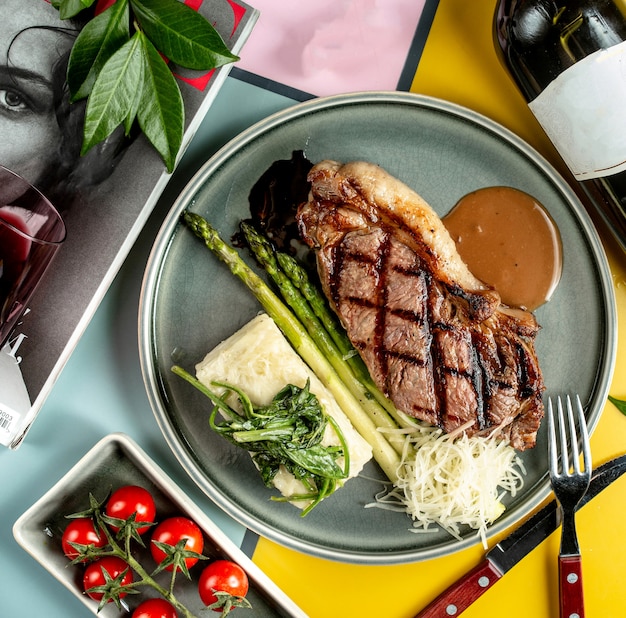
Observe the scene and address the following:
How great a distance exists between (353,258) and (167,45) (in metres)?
1.63

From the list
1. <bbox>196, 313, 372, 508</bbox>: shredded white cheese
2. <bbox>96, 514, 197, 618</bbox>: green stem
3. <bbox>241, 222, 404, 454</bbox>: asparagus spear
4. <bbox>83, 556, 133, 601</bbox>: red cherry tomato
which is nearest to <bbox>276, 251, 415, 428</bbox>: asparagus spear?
<bbox>241, 222, 404, 454</bbox>: asparagus spear

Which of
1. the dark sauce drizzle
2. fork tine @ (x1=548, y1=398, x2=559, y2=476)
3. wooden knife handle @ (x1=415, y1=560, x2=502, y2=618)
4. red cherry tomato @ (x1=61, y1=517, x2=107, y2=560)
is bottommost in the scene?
red cherry tomato @ (x1=61, y1=517, x2=107, y2=560)

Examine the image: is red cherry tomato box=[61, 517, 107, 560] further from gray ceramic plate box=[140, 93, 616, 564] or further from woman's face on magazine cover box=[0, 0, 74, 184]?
woman's face on magazine cover box=[0, 0, 74, 184]

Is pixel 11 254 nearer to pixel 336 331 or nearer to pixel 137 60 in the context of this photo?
pixel 137 60

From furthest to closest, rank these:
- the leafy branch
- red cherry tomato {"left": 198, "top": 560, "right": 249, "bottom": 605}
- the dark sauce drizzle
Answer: the dark sauce drizzle, red cherry tomato {"left": 198, "top": 560, "right": 249, "bottom": 605}, the leafy branch

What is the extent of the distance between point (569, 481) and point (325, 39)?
341cm

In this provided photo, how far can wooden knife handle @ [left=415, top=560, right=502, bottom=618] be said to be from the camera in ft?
13.8

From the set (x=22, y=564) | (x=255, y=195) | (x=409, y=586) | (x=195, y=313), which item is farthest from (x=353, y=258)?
(x=22, y=564)

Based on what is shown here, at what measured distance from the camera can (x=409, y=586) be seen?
169 inches

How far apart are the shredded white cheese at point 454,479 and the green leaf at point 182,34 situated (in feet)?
8.49

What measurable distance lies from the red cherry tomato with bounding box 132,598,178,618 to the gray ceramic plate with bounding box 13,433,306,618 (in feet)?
0.62

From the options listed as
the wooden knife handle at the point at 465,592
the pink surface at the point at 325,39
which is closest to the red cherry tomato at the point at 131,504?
the wooden knife handle at the point at 465,592

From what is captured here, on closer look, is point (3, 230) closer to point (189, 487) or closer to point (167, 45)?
point (167, 45)

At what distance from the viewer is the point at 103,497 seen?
13.2 ft
